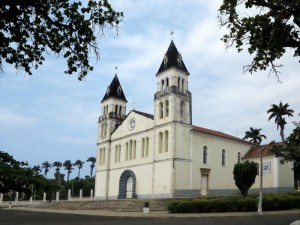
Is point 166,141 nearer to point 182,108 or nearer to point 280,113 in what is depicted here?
point 182,108

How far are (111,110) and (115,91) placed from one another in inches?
117

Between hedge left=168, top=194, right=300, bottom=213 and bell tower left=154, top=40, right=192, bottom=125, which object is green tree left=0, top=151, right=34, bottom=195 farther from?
bell tower left=154, top=40, right=192, bottom=125

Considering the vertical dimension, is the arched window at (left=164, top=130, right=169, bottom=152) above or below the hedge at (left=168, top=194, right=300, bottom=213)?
above

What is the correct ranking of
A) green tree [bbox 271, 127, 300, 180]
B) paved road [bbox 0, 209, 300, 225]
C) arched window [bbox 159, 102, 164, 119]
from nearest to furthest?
paved road [bbox 0, 209, 300, 225], green tree [bbox 271, 127, 300, 180], arched window [bbox 159, 102, 164, 119]

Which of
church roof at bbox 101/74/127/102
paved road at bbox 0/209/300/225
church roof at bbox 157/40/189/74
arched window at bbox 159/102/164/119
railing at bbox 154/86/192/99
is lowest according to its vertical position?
paved road at bbox 0/209/300/225

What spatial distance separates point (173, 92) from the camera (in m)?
41.9

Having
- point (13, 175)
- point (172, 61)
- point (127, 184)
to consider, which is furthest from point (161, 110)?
point (13, 175)

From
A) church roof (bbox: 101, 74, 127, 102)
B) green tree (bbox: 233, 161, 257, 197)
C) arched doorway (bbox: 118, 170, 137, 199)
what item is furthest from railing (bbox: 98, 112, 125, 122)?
green tree (bbox: 233, 161, 257, 197)

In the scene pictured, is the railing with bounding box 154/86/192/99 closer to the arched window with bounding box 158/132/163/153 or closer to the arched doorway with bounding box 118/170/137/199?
the arched window with bounding box 158/132/163/153

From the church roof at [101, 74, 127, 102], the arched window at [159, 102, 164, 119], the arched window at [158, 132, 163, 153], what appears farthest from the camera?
the church roof at [101, 74, 127, 102]

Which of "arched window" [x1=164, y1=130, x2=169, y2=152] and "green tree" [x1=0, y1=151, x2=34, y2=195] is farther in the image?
"arched window" [x1=164, y1=130, x2=169, y2=152]

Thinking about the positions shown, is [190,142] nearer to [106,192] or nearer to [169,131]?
[169,131]

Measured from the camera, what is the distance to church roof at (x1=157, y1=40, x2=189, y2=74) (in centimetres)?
4350

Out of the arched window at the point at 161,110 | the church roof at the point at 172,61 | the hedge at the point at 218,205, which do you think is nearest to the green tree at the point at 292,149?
the hedge at the point at 218,205
